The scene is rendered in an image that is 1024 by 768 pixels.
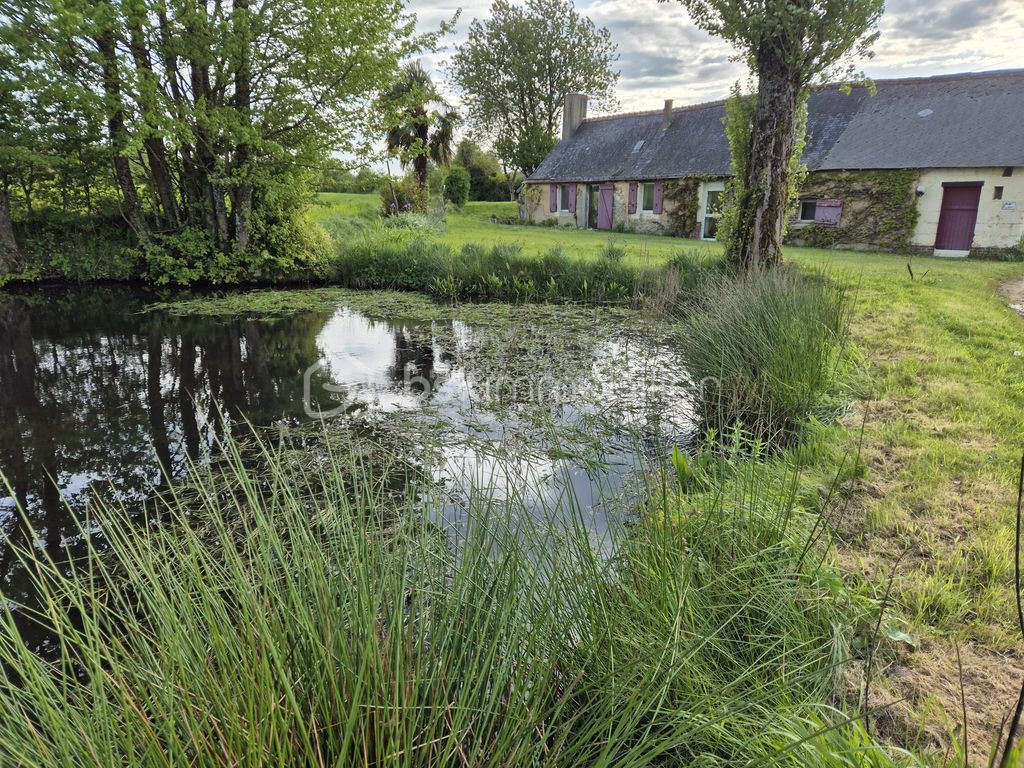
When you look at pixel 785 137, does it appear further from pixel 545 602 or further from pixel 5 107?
pixel 5 107

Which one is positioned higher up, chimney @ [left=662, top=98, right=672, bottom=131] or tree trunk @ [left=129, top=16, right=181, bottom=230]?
chimney @ [left=662, top=98, right=672, bottom=131]

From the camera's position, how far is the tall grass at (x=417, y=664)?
114cm

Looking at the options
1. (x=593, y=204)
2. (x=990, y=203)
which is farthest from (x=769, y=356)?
(x=593, y=204)

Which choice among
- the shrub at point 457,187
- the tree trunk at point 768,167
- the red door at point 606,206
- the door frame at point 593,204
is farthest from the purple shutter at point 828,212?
the shrub at point 457,187

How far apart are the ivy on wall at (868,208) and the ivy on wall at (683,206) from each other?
3.60 metres

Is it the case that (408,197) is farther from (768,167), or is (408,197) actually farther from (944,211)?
(768,167)

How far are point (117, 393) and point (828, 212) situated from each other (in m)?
17.6

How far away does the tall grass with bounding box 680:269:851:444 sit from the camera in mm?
4195

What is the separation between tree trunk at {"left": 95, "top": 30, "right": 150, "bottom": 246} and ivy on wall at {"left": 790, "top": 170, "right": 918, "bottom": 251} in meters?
16.6

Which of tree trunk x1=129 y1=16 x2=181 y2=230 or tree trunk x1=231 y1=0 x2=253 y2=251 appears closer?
tree trunk x1=129 y1=16 x2=181 y2=230

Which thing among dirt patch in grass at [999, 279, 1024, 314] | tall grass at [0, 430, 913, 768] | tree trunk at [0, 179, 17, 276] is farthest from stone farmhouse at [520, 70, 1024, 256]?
tree trunk at [0, 179, 17, 276]

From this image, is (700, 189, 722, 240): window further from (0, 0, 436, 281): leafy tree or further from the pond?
the pond

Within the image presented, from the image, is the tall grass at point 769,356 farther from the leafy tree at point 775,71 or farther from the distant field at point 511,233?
the distant field at point 511,233

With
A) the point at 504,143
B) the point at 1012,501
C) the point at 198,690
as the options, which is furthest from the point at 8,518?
the point at 504,143
